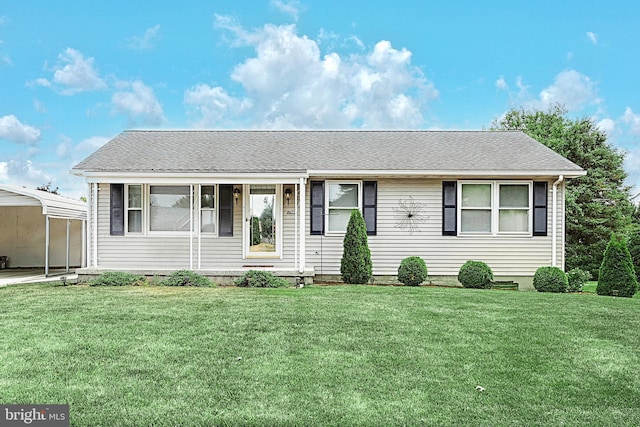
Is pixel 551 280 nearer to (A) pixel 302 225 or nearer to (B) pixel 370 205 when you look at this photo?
(B) pixel 370 205

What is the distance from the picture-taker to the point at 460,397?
15.2 feet

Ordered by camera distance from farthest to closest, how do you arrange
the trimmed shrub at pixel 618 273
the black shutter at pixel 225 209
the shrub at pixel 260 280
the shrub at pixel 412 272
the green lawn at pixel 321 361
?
the black shutter at pixel 225 209, the shrub at pixel 412 272, the trimmed shrub at pixel 618 273, the shrub at pixel 260 280, the green lawn at pixel 321 361

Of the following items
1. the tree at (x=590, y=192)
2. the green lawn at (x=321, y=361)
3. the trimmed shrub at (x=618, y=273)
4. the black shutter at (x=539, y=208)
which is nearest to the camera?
the green lawn at (x=321, y=361)

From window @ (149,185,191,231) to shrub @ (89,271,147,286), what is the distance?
1.84 m

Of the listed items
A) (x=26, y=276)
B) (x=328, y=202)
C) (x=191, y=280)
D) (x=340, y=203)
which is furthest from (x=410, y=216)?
(x=26, y=276)

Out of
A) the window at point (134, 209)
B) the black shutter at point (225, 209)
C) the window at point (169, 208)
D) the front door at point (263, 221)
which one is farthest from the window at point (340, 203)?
the window at point (134, 209)

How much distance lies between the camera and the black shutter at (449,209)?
13.3m

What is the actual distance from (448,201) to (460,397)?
9.17 m

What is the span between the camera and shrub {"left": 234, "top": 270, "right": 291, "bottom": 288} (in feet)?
37.9

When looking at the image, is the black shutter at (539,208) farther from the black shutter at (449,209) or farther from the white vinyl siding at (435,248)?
the black shutter at (449,209)

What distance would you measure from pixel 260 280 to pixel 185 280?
181cm

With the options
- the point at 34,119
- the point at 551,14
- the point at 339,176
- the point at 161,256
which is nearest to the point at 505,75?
the point at 551,14

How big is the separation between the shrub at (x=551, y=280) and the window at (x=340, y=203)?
4902 millimetres

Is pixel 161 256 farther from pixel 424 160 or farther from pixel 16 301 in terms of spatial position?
pixel 424 160
